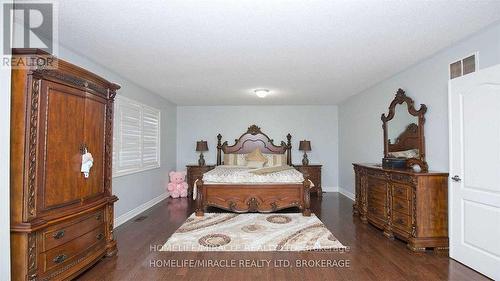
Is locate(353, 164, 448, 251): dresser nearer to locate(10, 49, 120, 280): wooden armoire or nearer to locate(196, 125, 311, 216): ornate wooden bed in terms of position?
locate(196, 125, 311, 216): ornate wooden bed

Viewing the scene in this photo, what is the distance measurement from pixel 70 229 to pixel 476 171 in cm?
407

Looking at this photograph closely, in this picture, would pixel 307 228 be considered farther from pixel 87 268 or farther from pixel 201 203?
pixel 87 268

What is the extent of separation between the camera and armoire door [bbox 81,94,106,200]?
2.67 metres

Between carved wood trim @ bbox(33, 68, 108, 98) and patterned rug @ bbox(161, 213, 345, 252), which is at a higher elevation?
carved wood trim @ bbox(33, 68, 108, 98)

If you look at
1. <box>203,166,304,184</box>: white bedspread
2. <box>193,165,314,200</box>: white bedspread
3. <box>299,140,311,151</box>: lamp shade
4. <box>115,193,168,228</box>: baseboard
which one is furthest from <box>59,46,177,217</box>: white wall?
<box>299,140,311,151</box>: lamp shade

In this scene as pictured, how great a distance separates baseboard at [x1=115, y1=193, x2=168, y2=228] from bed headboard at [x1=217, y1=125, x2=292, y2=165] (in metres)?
1.94

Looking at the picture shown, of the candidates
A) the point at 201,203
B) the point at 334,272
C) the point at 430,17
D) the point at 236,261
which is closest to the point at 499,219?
the point at 334,272

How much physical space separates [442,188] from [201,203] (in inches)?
145

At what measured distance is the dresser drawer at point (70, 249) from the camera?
2.20 metres

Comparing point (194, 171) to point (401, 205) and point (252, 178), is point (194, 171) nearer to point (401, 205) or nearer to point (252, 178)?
point (252, 178)

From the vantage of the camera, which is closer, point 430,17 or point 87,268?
point 430,17

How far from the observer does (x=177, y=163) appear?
7.39 metres

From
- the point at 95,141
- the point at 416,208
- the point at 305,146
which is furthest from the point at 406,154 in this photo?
the point at 95,141

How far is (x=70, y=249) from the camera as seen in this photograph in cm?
244
